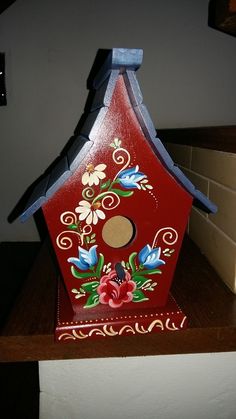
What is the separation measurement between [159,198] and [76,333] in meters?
0.26

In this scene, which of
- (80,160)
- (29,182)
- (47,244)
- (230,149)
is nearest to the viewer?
Result: (80,160)

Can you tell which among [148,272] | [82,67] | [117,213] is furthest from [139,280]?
[82,67]

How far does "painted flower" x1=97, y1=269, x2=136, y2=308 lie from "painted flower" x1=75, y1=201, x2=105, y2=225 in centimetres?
10

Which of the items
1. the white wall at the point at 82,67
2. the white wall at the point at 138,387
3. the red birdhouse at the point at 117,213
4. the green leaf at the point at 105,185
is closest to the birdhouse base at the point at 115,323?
the red birdhouse at the point at 117,213

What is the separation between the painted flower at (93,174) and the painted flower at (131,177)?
0.10 ft

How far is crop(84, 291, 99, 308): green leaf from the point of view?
1.73 ft

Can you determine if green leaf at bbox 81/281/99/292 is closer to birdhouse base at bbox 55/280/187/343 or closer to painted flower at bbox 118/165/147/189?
birdhouse base at bbox 55/280/187/343

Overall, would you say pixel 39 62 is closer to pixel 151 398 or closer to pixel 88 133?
pixel 88 133

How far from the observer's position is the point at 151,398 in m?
0.63

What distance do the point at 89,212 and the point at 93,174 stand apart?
0.06 metres

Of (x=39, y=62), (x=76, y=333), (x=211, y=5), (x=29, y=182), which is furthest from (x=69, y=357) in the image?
(x=211, y=5)

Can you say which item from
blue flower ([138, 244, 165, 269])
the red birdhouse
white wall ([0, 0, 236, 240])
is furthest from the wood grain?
white wall ([0, 0, 236, 240])

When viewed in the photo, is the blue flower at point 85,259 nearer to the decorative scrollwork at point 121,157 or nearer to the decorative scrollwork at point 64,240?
the decorative scrollwork at point 64,240

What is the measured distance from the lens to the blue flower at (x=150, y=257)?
520 millimetres
